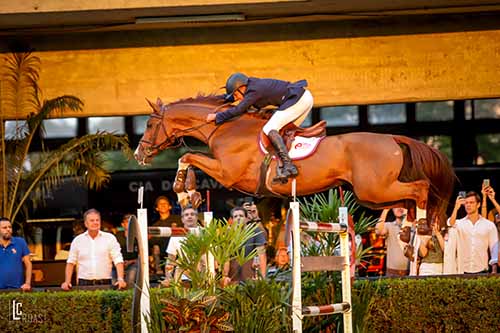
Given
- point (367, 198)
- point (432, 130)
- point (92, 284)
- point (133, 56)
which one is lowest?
point (92, 284)

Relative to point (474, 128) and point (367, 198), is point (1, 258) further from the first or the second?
point (474, 128)

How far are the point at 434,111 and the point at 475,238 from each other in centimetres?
549

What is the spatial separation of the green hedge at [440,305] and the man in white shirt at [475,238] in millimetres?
2361

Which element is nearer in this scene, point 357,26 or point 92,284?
point 92,284

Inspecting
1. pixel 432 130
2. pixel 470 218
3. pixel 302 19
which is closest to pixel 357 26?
pixel 302 19

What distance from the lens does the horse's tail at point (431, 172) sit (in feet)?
33.5

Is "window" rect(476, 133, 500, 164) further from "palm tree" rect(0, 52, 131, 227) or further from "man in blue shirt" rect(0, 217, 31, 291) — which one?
"man in blue shirt" rect(0, 217, 31, 291)

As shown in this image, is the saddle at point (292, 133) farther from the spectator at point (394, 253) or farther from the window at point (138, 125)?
the window at point (138, 125)

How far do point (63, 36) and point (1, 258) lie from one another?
4.92 metres

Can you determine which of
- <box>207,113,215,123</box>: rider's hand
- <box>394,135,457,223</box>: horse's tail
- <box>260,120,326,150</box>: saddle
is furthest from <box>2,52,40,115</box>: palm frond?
<box>394,135,457,223</box>: horse's tail

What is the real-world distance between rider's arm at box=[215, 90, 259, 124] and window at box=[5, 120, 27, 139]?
273 inches

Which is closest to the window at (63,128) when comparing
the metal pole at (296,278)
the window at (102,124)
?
the window at (102,124)

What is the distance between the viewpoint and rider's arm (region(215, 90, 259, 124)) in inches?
386

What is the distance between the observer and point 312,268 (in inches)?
337
